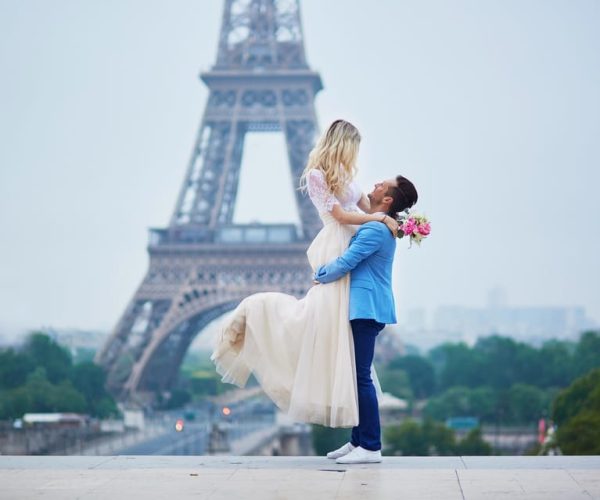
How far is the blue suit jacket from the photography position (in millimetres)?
7820

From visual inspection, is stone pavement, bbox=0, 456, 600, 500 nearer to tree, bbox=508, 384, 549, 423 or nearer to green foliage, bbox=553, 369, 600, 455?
green foliage, bbox=553, 369, 600, 455

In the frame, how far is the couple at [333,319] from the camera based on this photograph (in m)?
Answer: 7.82

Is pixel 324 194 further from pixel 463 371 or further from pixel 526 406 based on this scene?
pixel 463 371

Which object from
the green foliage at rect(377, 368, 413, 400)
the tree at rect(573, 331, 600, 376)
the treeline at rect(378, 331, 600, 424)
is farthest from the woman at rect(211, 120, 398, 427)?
the tree at rect(573, 331, 600, 376)

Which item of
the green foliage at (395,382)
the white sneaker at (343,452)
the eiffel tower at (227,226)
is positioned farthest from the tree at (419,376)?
the white sneaker at (343,452)

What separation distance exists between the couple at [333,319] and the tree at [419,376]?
57977 mm

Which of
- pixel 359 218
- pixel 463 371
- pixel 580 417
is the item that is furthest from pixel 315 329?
pixel 463 371

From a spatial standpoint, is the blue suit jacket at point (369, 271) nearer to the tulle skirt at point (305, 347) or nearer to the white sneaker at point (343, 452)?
the tulle skirt at point (305, 347)

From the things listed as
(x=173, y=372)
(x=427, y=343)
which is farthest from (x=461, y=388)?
(x=427, y=343)

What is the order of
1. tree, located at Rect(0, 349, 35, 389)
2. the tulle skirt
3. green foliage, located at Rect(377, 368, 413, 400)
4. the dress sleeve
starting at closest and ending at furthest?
the tulle skirt → the dress sleeve → tree, located at Rect(0, 349, 35, 389) → green foliage, located at Rect(377, 368, 413, 400)

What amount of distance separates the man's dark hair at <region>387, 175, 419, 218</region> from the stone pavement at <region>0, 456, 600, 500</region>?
140 cm

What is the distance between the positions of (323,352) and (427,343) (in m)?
143

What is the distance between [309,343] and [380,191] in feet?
3.10

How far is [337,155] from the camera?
7.90 m
